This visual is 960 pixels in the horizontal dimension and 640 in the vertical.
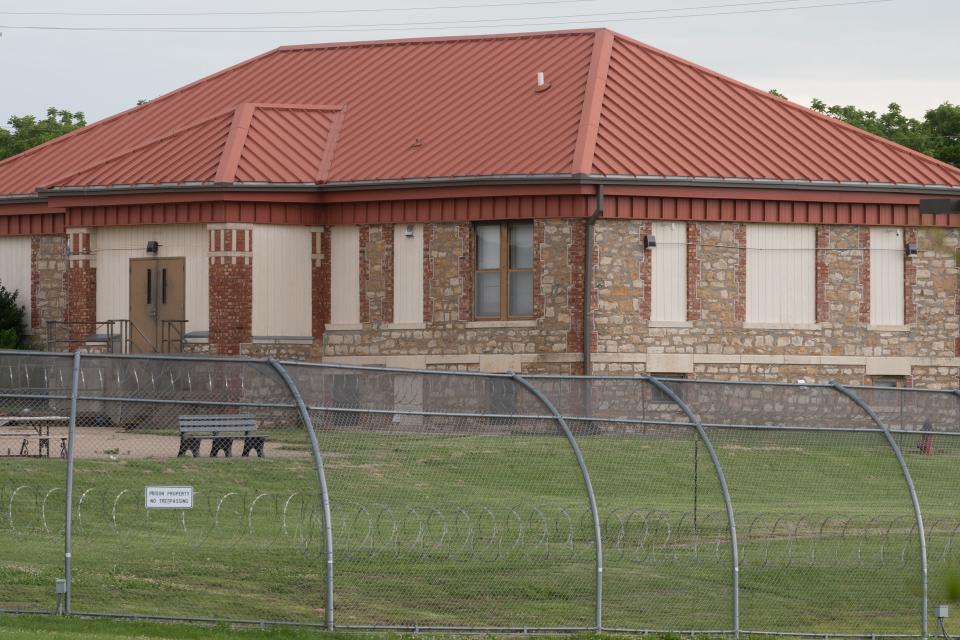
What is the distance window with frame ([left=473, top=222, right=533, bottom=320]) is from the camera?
108ft

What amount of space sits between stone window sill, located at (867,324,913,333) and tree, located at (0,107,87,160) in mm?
37186

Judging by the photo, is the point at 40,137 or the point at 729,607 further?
the point at 40,137

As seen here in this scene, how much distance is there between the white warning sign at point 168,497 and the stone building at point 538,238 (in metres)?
18.0

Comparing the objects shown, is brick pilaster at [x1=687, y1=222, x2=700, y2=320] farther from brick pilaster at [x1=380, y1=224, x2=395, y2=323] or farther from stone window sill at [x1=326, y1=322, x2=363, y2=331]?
stone window sill at [x1=326, y1=322, x2=363, y2=331]

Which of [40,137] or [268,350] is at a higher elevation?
[40,137]

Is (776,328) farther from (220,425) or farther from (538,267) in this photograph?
(220,425)

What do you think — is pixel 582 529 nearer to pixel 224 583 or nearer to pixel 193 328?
pixel 224 583

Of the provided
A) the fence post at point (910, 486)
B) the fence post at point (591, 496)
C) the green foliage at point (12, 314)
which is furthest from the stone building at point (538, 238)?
the fence post at point (591, 496)

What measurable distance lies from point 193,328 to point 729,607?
1890cm

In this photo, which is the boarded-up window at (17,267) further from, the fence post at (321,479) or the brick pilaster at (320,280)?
the fence post at (321,479)

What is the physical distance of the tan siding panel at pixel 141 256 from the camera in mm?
33719

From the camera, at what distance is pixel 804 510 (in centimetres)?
2472

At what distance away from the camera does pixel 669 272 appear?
3297 centimetres

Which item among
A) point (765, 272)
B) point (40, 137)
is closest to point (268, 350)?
point (765, 272)
